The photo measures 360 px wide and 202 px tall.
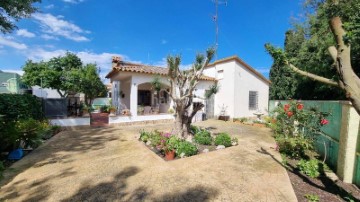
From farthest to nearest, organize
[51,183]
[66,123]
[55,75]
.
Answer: [55,75], [66,123], [51,183]

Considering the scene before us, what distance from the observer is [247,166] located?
5.54 meters

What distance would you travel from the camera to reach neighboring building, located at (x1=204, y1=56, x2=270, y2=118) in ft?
51.6

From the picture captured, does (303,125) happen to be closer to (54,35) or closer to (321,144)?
(321,144)

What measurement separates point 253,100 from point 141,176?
15.0m

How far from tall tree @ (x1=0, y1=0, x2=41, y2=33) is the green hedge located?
113 inches

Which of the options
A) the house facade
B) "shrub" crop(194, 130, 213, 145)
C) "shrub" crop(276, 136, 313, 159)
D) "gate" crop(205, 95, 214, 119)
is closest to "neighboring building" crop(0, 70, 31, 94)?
the house facade

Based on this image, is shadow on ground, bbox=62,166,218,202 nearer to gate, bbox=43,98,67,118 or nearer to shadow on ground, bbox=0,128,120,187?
shadow on ground, bbox=0,128,120,187

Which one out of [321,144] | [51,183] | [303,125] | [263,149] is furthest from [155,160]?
[321,144]

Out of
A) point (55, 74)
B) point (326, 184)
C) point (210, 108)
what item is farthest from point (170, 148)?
point (55, 74)

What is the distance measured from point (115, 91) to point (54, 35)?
857cm

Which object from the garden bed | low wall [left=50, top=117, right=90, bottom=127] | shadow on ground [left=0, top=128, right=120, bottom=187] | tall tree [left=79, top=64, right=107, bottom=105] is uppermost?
tall tree [left=79, top=64, right=107, bottom=105]

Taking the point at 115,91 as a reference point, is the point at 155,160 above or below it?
below

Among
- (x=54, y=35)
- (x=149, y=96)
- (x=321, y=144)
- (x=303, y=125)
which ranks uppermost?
(x=54, y=35)

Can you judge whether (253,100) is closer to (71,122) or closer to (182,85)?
Answer: (182,85)
